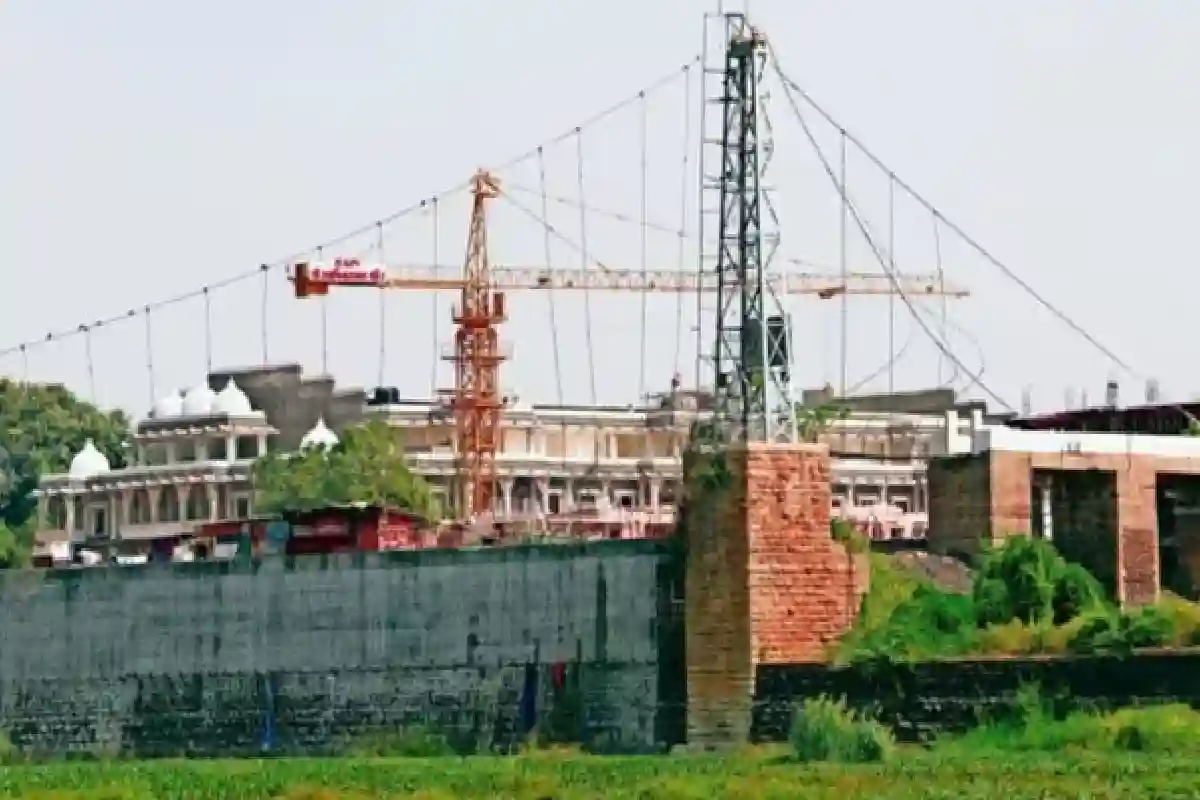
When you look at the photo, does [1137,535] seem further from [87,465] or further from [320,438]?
[87,465]

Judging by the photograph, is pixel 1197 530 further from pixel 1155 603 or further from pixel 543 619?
pixel 543 619

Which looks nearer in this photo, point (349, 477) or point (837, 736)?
point (837, 736)

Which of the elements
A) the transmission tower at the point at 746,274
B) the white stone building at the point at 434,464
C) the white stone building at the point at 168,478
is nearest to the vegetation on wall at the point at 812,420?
the transmission tower at the point at 746,274

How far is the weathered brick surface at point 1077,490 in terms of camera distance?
84500mm

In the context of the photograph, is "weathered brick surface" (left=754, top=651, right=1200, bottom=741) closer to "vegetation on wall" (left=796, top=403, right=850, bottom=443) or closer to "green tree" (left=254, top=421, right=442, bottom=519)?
"vegetation on wall" (left=796, top=403, right=850, bottom=443)

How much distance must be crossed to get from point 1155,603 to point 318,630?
17.3m

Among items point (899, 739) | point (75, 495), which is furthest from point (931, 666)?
point (75, 495)

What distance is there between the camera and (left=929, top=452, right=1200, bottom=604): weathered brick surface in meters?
84.5

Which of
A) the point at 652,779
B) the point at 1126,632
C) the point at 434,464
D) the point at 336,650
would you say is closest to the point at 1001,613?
the point at 1126,632

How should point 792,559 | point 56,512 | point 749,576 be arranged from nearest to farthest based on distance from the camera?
point 749,576
point 792,559
point 56,512

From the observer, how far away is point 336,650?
8650 cm

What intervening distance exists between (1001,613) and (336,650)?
587 inches

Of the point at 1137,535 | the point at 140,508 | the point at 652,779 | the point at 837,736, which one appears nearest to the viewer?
the point at 652,779

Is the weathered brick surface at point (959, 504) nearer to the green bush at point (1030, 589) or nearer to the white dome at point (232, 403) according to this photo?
the green bush at point (1030, 589)
